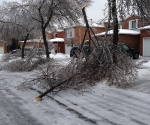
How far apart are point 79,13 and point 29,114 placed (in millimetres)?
13803

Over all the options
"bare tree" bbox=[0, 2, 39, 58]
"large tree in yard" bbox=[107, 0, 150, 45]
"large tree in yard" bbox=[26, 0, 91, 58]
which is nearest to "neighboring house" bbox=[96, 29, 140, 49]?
"large tree in yard" bbox=[26, 0, 91, 58]

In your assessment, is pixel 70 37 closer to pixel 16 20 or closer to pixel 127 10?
pixel 16 20

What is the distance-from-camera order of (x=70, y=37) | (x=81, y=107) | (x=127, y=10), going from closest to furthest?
(x=81, y=107)
(x=127, y=10)
(x=70, y=37)

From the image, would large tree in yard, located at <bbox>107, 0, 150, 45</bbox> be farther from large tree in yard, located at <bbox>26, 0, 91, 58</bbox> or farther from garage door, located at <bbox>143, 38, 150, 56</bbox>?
garage door, located at <bbox>143, 38, 150, 56</bbox>

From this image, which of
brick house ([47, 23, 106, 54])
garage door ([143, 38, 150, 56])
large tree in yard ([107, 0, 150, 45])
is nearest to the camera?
large tree in yard ([107, 0, 150, 45])

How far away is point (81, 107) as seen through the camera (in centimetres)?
581

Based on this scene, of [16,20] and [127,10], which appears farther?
[16,20]

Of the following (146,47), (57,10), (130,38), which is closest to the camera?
(57,10)

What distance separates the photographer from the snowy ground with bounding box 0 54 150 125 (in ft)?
15.9

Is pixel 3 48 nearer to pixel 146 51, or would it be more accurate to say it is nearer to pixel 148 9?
pixel 146 51

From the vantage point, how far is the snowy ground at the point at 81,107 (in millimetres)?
4848

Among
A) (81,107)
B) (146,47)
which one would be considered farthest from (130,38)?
(81,107)

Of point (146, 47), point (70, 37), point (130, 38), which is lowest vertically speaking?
point (146, 47)

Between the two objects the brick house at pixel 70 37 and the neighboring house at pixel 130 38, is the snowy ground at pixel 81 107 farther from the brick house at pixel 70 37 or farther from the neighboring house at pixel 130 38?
the brick house at pixel 70 37
